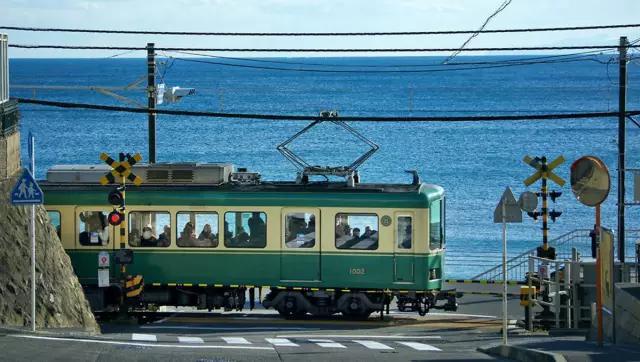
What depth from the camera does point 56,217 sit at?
2734 cm

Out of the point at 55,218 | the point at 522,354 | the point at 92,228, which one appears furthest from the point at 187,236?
the point at 522,354

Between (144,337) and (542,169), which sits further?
(542,169)

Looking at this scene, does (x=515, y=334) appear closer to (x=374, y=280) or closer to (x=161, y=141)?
(x=374, y=280)

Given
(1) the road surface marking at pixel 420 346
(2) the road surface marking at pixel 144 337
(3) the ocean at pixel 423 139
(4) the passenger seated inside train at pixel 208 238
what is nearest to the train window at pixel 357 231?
(4) the passenger seated inside train at pixel 208 238

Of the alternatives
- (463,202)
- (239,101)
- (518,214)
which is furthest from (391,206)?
(239,101)

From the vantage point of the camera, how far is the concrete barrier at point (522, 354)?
1672 cm

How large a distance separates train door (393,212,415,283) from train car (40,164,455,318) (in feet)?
0.07

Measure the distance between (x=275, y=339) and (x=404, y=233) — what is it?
15.7ft

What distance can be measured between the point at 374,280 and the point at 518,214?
6.12m

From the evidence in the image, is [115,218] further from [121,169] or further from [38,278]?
[38,278]

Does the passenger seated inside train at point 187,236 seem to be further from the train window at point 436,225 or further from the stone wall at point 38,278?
the train window at point 436,225

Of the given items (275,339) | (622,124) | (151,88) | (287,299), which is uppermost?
(151,88)

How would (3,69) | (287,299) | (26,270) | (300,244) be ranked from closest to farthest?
1. (26,270)
2. (3,69)
3. (300,244)
4. (287,299)

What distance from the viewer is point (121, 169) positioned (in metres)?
26.4
